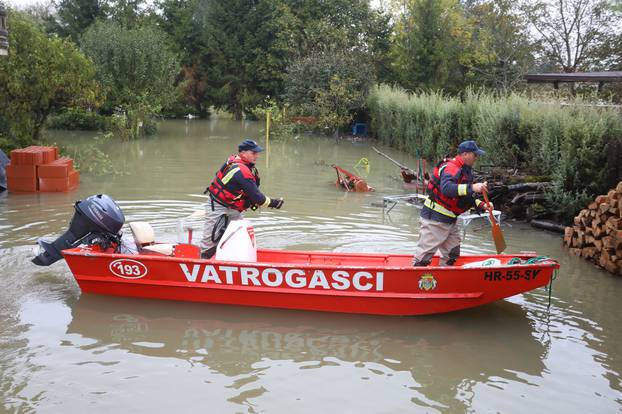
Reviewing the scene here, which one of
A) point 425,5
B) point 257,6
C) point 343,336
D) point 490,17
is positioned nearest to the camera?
point 343,336

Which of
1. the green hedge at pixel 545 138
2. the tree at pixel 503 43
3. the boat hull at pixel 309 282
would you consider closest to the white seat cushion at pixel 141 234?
the boat hull at pixel 309 282

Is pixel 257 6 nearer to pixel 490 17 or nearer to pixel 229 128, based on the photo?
pixel 229 128

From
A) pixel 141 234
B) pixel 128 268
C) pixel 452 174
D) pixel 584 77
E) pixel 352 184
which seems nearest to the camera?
pixel 452 174

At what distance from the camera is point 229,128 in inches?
1462

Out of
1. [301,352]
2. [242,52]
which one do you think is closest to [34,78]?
[301,352]

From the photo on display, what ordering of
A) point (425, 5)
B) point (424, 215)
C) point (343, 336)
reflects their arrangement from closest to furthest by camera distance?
point (343, 336) < point (424, 215) < point (425, 5)

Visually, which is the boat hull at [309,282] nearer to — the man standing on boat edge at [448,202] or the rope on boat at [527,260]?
the rope on boat at [527,260]

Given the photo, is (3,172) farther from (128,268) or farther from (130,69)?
(130,69)

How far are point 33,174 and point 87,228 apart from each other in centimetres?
727

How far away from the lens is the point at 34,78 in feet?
55.6

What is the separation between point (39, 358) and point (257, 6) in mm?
37526

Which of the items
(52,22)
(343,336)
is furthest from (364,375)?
(52,22)

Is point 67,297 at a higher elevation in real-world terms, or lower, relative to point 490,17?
lower

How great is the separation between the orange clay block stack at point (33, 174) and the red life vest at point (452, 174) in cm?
1003
